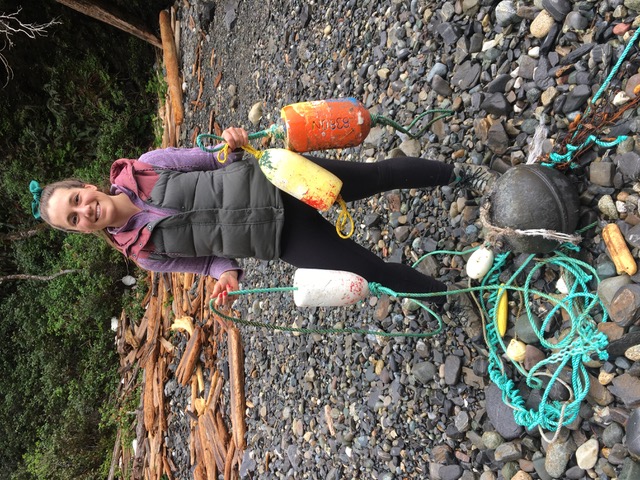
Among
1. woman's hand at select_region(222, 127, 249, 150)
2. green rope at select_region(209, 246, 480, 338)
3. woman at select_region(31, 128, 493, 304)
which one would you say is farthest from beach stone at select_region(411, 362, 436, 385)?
woman's hand at select_region(222, 127, 249, 150)

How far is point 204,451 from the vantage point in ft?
15.7

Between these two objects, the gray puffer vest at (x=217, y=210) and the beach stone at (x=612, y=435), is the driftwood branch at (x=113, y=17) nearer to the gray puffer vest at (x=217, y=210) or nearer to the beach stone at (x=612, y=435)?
the gray puffer vest at (x=217, y=210)

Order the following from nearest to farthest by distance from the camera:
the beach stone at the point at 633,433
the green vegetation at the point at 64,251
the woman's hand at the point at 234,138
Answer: the beach stone at the point at 633,433 → the woman's hand at the point at 234,138 → the green vegetation at the point at 64,251

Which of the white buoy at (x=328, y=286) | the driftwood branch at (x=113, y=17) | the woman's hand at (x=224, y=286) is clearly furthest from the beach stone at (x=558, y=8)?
the driftwood branch at (x=113, y=17)

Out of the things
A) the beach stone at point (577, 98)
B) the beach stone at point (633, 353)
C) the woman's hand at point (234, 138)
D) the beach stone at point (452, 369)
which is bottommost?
the beach stone at point (452, 369)

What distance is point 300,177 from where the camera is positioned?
7.33 feet

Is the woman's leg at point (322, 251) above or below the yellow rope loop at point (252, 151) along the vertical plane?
below

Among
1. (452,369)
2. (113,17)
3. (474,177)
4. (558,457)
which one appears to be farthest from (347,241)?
(113,17)

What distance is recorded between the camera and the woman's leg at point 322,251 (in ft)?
8.23

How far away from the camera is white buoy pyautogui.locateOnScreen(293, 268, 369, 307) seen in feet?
7.86

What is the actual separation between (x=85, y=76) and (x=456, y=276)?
646 cm

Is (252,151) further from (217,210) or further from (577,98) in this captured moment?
(577,98)

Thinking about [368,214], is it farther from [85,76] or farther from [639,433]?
[85,76]

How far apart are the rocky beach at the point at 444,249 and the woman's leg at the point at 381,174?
35 cm
